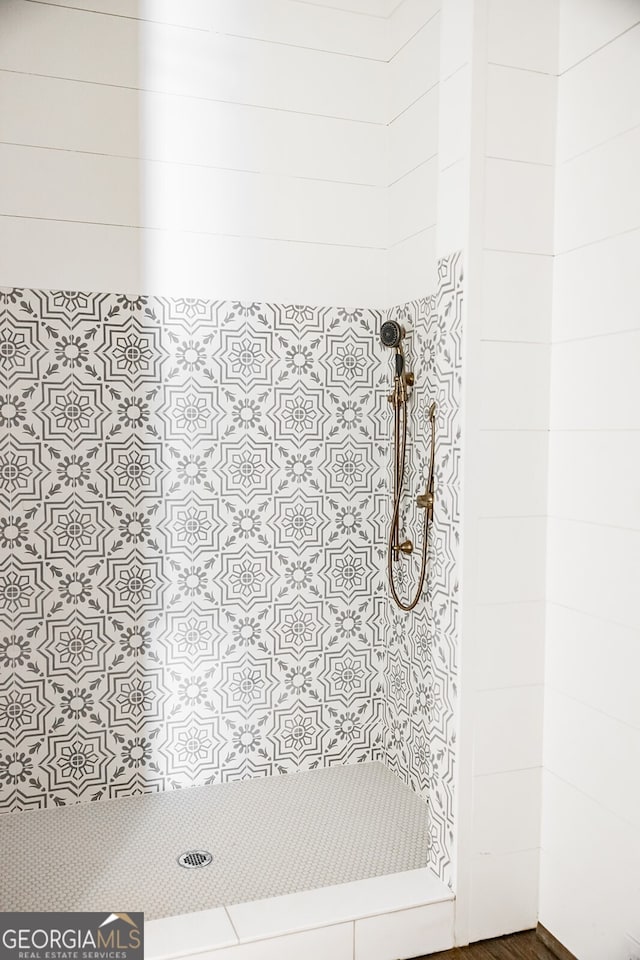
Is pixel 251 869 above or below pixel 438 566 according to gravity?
below

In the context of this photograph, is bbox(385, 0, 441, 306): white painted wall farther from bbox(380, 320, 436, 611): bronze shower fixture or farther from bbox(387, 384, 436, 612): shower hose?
bbox(387, 384, 436, 612): shower hose

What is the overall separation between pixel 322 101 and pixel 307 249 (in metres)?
0.45

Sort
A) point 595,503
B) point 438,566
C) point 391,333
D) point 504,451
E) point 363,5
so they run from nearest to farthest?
point 595,503 → point 504,451 → point 438,566 → point 391,333 → point 363,5

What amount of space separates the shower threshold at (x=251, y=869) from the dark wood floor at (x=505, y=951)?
0.13 feet

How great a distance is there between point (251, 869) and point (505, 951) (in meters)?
0.61

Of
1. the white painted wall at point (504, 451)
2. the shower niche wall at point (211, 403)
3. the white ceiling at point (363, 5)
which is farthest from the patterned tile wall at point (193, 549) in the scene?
the white ceiling at point (363, 5)

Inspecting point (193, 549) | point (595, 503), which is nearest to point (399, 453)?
point (193, 549)

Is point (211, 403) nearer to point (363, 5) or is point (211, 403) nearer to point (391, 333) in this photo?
point (391, 333)

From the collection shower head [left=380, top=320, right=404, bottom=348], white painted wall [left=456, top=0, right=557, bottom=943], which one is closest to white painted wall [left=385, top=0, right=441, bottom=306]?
shower head [left=380, top=320, right=404, bottom=348]

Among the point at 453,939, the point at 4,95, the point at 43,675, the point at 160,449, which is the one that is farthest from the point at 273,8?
the point at 453,939

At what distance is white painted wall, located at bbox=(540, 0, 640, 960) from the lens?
1.55m

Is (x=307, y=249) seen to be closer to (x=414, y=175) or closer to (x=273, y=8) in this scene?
(x=414, y=175)

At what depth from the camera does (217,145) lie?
231 cm

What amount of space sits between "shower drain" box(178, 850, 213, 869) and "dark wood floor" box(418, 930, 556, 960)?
56cm
